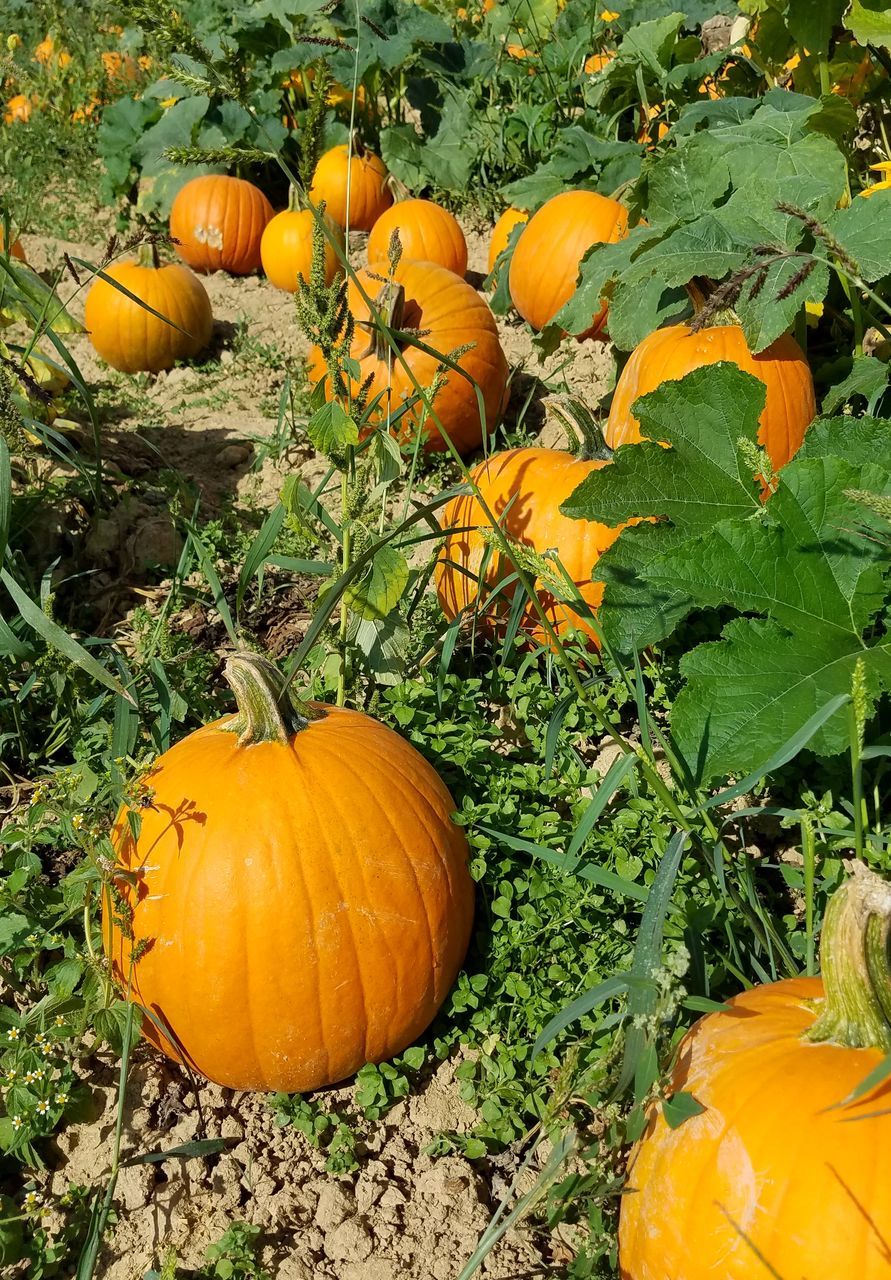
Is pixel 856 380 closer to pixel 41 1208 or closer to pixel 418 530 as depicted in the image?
pixel 418 530

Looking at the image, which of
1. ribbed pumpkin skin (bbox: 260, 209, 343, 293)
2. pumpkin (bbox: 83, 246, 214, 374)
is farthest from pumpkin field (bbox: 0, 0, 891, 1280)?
ribbed pumpkin skin (bbox: 260, 209, 343, 293)

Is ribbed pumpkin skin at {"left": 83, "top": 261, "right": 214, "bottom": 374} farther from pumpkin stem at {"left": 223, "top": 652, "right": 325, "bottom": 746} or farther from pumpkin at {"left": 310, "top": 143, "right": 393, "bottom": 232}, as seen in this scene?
pumpkin stem at {"left": 223, "top": 652, "right": 325, "bottom": 746}

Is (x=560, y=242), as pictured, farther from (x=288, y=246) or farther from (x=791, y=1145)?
(x=791, y=1145)

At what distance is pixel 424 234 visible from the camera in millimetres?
5406

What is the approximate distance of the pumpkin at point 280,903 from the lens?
194cm

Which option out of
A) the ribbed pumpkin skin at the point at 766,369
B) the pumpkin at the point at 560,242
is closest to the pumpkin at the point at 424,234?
the pumpkin at the point at 560,242

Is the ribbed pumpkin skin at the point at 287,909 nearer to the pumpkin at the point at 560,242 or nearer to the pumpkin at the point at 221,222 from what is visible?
the pumpkin at the point at 560,242

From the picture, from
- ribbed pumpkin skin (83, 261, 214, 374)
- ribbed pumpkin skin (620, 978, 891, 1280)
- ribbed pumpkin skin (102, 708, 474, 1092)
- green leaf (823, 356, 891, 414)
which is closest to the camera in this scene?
ribbed pumpkin skin (620, 978, 891, 1280)

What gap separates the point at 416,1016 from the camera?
6.83ft

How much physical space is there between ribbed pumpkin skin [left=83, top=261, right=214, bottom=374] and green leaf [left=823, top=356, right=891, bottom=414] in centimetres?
300

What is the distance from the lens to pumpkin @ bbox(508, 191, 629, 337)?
14.9ft

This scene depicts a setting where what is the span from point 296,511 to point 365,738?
1.85 feet

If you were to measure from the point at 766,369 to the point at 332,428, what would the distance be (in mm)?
1403

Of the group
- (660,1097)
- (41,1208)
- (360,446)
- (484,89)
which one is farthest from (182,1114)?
(484,89)
